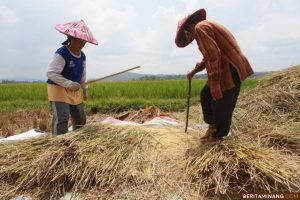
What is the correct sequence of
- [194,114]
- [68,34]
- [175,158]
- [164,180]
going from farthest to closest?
[194,114]
[68,34]
[175,158]
[164,180]

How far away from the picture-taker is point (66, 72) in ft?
12.8

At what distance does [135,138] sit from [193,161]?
25.1 inches

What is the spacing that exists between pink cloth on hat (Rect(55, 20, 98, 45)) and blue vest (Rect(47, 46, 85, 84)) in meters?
0.18

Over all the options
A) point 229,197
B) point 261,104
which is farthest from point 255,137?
point 261,104

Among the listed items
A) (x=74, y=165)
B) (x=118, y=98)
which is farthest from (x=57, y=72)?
(x=118, y=98)

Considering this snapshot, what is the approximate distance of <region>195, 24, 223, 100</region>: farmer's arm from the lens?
3.09 metres

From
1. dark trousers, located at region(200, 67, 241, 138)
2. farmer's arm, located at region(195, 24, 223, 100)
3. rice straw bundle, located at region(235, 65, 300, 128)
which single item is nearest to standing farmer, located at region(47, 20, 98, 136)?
farmer's arm, located at region(195, 24, 223, 100)

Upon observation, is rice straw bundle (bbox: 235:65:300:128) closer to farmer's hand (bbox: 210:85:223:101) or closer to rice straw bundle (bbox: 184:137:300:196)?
farmer's hand (bbox: 210:85:223:101)

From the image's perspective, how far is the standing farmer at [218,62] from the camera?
3.11 meters

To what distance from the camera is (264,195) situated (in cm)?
252

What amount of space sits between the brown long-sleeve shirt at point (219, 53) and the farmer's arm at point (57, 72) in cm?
133

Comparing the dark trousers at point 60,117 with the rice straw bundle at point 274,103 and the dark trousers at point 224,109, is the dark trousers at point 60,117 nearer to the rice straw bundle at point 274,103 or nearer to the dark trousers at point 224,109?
the dark trousers at point 224,109

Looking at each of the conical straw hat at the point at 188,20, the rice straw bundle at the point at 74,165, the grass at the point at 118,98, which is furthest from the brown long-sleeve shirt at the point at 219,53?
the grass at the point at 118,98

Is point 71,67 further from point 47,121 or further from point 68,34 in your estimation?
point 47,121
